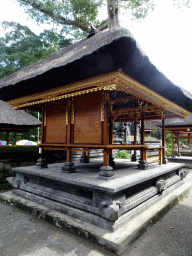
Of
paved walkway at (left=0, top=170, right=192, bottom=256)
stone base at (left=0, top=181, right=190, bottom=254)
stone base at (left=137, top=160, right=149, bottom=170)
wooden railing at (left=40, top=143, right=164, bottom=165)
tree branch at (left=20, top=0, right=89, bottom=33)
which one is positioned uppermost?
tree branch at (left=20, top=0, right=89, bottom=33)

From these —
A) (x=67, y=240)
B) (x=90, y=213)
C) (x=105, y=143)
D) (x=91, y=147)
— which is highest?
(x=105, y=143)

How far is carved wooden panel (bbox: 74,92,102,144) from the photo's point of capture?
4.47 meters

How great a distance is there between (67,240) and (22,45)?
19.9 m

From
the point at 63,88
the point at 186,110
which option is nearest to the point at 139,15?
the point at 186,110

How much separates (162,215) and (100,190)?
208 cm

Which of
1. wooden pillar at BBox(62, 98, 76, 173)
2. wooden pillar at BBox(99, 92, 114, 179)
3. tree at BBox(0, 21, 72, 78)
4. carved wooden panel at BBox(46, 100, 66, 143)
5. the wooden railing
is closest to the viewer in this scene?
wooden pillar at BBox(99, 92, 114, 179)

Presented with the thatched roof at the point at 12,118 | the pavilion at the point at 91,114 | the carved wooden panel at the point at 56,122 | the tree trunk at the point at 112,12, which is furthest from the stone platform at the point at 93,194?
the tree trunk at the point at 112,12

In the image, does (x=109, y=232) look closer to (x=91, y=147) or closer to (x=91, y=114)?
(x=91, y=147)

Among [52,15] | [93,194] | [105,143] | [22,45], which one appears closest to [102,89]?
[105,143]

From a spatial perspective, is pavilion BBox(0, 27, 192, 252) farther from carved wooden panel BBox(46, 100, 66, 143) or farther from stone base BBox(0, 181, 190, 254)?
stone base BBox(0, 181, 190, 254)

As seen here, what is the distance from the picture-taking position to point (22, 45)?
18141mm

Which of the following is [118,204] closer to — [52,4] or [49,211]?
[49,211]

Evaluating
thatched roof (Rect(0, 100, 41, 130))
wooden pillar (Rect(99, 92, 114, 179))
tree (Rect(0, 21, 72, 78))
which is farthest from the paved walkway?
tree (Rect(0, 21, 72, 78))

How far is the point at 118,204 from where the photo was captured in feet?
11.0
